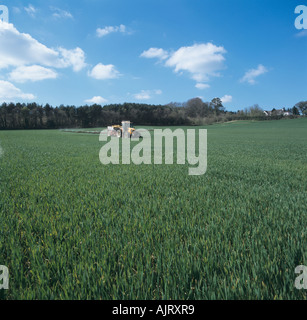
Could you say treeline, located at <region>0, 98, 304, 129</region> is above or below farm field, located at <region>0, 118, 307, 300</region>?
above

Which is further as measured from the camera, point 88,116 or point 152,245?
point 88,116

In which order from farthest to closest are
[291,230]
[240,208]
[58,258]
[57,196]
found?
[57,196]
[240,208]
[291,230]
[58,258]

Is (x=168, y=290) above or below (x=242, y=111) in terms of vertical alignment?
below

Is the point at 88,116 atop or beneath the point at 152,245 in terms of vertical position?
atop

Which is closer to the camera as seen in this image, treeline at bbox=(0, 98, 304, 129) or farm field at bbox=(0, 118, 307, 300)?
farm field at bbox=(0, 118, 307, 300)

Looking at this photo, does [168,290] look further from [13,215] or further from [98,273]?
[13,215]

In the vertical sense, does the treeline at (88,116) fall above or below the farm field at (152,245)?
above

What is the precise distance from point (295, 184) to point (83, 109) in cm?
9585

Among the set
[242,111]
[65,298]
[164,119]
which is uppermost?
[242,111]

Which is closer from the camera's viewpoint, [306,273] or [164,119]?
[306,273]

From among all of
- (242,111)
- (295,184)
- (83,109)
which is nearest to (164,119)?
(83,109)

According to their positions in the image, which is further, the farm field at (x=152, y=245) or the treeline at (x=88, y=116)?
the treeline at (x=88, y=116)

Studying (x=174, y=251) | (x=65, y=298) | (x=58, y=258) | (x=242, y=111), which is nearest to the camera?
(x=65, y=298)

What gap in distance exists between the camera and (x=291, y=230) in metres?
2.56
